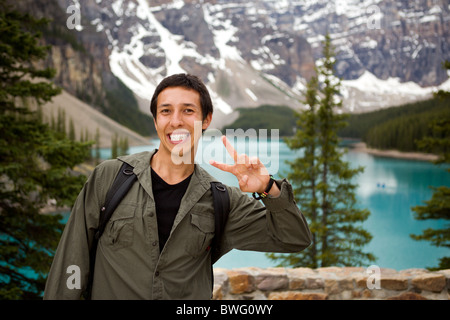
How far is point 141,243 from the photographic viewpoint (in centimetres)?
142

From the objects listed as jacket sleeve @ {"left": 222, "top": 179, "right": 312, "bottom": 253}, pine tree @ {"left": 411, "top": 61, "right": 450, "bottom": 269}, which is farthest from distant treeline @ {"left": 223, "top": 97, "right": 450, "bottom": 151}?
jacket sleeve @ {"left": 222, "top": 179, "right": 312, "bottom": 253}

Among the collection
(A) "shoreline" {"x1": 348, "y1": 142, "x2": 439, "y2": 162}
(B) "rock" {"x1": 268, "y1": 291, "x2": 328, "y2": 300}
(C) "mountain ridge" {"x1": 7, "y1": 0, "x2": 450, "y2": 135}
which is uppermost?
(C) "mountain ridge" {"x1": 7, "y1": 0, "x2": 450, "y2": 135}

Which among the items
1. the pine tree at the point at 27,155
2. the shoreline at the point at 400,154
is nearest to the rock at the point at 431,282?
the pine tree at the point at 27,155

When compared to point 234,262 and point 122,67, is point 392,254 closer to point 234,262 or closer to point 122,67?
point 234,262

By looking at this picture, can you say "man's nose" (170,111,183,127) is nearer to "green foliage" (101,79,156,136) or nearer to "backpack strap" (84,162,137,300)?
"backpack strap" (84,162,137,300)

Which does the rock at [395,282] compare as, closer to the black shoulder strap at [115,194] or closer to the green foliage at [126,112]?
the black shoulder strap at [115,194]

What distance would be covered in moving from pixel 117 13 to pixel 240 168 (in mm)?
121249

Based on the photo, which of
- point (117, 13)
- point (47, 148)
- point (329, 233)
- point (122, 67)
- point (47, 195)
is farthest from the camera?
point (117, 13)

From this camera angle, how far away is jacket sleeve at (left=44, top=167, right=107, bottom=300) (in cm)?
137

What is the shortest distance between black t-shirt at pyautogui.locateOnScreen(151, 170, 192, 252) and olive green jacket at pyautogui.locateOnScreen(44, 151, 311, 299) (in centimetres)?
4

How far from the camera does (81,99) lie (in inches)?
2328

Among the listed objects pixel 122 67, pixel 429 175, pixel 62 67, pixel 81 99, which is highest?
pixel 122 67
